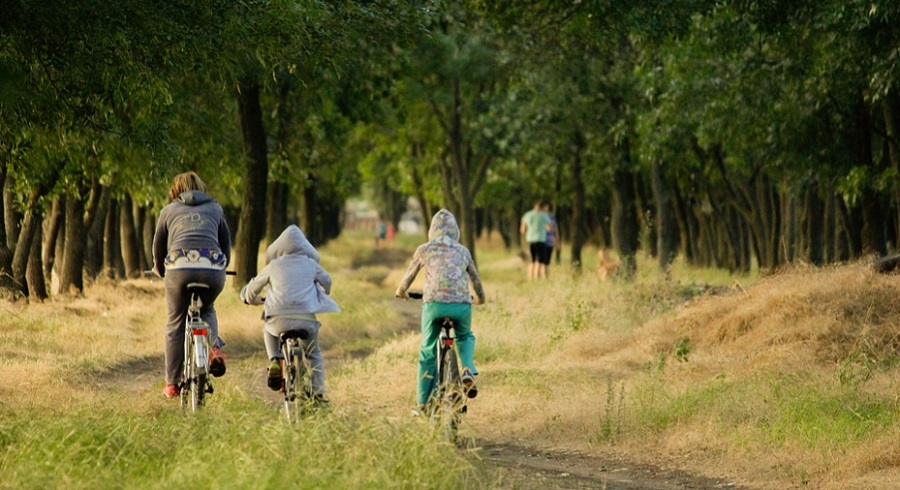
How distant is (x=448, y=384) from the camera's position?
10977mm

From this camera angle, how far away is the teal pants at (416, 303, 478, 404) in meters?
11.3

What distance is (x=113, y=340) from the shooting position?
1828 cm

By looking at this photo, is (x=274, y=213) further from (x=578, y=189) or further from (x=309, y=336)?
(x=309, y=336)

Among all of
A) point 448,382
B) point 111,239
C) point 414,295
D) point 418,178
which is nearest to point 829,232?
point 111,239

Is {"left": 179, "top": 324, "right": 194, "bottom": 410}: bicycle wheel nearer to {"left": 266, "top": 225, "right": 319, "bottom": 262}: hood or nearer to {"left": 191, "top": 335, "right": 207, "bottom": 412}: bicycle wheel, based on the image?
{"left": 191, "top": 335, "right": 207, "bottom": 412}: bicycle wheel

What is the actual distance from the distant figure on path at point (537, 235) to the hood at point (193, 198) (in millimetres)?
18031

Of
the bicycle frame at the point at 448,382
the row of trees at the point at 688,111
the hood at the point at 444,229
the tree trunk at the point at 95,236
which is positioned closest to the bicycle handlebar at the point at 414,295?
the bicycle frame at the point at 448,382

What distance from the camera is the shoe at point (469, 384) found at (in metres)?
Result: 11.1

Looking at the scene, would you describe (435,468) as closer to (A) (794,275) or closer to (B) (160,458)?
(B) (160,458)

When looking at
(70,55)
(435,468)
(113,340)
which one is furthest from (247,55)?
(113,340)

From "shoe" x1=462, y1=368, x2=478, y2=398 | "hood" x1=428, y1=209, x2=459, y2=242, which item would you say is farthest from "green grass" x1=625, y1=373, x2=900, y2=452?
"hood" x1=428, y1=209, x2=459, y2=242

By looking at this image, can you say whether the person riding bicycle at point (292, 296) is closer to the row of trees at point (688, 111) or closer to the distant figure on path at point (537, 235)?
the row of trees at point (688, 111)

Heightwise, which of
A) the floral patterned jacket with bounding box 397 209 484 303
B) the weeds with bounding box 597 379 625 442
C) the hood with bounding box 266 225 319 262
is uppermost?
the hood with bounding box 266 225 319 262

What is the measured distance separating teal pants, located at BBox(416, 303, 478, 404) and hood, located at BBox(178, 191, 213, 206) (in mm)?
1980
